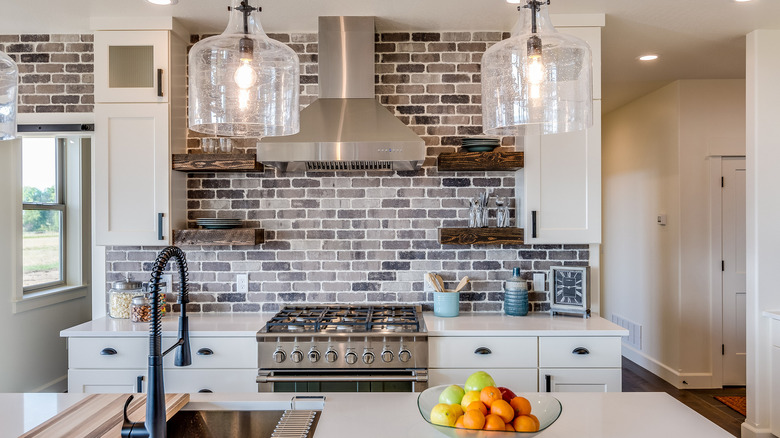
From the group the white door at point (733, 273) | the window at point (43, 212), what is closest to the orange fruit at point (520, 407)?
the white door at point (733, 273)

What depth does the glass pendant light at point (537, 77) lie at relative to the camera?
1333 millimetres

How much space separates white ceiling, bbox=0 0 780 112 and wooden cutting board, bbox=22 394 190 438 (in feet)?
6.88

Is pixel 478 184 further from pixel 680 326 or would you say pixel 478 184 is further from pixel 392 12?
pixel 680 326

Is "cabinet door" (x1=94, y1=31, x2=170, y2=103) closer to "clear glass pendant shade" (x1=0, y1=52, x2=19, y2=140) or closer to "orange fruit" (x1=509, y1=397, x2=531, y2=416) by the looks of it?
"clear glass pendant shade" (x1=0, y1=52, x2=19, y2=140)

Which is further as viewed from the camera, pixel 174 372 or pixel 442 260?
pixel 442 260

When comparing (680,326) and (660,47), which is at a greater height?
(660,47)

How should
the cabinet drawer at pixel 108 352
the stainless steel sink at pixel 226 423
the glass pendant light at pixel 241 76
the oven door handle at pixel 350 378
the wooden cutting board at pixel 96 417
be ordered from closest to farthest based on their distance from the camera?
the glass pendant light at pixel 241 76
the wooden cutting board at pixel 96 417
the stainless steel sink at pixel 226 423
the oven door handle at pixel 350 378
the cabinet drawer at pixel 108 352

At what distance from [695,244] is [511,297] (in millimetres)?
2319

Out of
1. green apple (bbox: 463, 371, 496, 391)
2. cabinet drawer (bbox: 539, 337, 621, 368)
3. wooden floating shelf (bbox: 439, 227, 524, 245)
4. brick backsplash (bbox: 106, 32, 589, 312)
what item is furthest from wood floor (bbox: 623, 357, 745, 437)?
green apple (bbox: 463, 371, 496, 391)

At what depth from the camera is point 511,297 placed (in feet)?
10.6

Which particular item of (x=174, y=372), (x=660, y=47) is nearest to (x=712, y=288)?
(x=660, y=47)

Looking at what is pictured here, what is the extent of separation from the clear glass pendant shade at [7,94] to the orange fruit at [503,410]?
1368 millimetres

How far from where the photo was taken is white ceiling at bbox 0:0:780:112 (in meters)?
2.91

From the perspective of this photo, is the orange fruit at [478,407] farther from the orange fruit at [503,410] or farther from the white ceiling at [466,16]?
the white ceiling at [466,16]
